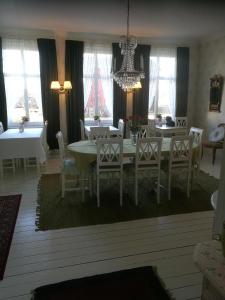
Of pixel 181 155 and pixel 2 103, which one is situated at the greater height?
pixel 2 103

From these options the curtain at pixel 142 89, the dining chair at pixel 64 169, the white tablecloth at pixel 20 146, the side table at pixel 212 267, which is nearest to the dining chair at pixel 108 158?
the dining chair at pixel 64 169

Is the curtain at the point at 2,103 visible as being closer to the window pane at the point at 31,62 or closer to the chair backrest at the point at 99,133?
the window pane at the point at 31,62

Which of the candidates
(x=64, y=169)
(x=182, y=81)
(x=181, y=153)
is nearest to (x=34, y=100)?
(x=64, y=169)

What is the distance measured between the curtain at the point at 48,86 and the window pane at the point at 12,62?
0.54 metres

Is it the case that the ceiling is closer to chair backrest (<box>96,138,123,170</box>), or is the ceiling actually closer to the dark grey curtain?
the dark grey curtain

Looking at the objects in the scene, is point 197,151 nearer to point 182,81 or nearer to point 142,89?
point 142,89

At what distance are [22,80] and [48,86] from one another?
672mm

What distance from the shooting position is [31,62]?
5.99m

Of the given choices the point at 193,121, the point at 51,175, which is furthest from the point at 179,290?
the point at 193,121

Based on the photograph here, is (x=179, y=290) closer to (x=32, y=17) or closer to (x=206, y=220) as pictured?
(x=206, y=220)

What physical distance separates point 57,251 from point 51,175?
2.47m

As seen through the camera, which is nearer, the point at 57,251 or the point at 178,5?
the point at 57,251

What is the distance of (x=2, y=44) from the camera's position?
571 cm

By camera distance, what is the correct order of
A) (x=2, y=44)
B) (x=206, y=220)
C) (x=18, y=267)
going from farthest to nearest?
(x=2, y=44)
(x=206, y=220)
(x=18, y=267)
